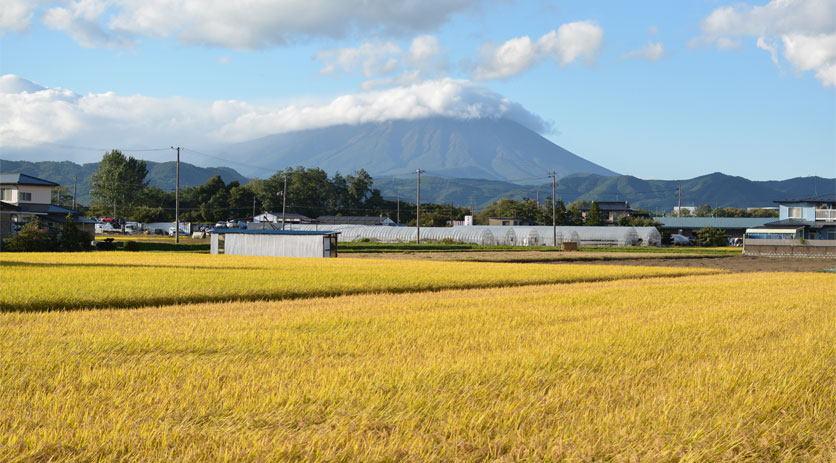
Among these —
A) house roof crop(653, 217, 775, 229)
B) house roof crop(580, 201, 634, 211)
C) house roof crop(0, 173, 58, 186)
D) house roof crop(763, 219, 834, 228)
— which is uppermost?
house roof crop(580, 201, 634, 211)

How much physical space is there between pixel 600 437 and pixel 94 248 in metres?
49.8

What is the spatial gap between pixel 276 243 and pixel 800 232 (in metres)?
54.8

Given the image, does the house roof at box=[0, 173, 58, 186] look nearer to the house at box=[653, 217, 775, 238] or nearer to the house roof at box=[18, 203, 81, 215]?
the house roof at box=[18, 203, 81, 215]

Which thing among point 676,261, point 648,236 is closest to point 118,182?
point 648,236

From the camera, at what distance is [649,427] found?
5.54 meters

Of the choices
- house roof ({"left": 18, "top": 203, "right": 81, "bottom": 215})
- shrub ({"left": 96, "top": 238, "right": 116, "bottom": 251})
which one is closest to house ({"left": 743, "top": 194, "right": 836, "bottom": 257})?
shrub ({"left": 96, "top": 238, "right": 116, "bottom": 251})

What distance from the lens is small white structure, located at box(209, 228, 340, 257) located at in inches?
1791

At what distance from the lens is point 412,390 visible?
6.36m

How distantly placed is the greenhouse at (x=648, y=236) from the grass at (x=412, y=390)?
65.9 metres

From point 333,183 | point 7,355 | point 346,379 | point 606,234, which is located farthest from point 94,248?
point 333,183

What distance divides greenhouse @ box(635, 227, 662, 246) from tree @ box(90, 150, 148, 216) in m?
84.1

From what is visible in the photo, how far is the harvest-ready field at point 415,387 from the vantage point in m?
5.01

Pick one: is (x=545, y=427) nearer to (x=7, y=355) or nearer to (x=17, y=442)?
(x=17, y=442)

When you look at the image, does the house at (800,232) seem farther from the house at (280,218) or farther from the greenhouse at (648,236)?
the house at (280,218)
